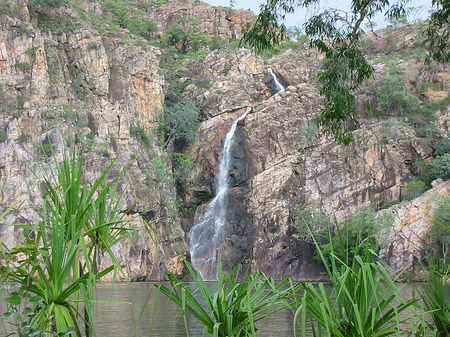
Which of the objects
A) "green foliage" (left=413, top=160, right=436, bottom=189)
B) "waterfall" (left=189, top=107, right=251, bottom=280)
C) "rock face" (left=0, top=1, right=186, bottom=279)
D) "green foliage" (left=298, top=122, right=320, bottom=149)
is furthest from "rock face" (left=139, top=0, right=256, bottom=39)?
"green foliage" (left=413, top=160, right=436, bottom=189)

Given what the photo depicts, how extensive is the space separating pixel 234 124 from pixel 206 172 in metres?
6.52

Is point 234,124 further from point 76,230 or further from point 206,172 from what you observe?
point 76,230

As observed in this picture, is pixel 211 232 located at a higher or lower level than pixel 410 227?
higher

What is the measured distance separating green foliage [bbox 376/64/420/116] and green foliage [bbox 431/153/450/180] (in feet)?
30.5

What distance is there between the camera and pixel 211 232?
49.4 m

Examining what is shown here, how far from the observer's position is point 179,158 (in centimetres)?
5581

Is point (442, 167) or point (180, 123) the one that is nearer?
point (442, 167)

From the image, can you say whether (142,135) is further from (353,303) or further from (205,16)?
(353,303)

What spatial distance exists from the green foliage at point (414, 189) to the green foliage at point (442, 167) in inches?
72.2

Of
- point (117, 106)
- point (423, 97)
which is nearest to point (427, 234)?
point (423, 97)

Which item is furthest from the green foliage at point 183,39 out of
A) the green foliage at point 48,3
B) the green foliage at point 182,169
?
the green foliage at point 182,169

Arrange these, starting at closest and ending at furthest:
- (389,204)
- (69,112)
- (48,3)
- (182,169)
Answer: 1. (389,204)
2. (69,112)
3. (48,3)
4. (182,169)

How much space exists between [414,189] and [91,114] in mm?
29343

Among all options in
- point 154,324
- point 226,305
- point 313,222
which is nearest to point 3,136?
point 313,222
